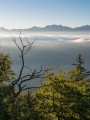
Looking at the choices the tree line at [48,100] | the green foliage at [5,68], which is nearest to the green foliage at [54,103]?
the tree line at [48,100]

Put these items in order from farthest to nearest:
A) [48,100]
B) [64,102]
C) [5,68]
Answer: [5,68], [48,100], [64,102]

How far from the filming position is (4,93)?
91.9 feet

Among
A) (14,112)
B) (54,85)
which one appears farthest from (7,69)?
(14,112)

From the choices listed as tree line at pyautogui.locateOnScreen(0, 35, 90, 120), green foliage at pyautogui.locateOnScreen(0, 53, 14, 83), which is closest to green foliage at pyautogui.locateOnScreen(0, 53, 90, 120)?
tree line at pyautogui.locateOnScreen(0, 35, 90, 120)

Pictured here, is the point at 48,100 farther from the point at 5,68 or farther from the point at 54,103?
the point at 5,68

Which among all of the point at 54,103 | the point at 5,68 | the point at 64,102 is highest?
the point at 5,68

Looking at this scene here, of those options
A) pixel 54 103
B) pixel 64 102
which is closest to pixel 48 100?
pixel 54 103

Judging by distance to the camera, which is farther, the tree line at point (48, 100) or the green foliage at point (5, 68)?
the green foliage at point (5, 68)

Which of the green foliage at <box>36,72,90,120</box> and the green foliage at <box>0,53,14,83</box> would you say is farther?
the green foliage at <box>0,53,14,83</box>

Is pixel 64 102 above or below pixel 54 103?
above

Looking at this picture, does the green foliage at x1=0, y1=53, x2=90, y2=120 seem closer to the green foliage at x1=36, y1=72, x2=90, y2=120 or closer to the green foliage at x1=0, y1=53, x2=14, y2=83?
the green foliage at x1=36, y1=72, x2=90, y2=120

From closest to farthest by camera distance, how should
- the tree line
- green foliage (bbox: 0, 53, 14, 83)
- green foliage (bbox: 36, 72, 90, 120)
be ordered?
the tree line < green foliage (bbox: 36, 72, 90, 120) < green foliage (bbox: 0, 53, 14, 83)

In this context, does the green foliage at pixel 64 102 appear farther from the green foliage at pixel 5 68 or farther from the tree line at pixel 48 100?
the green foliage at pixel 5 68

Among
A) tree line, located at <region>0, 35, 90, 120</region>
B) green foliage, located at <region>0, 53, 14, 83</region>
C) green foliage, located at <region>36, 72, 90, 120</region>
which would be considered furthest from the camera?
green foliage, located at <region>0, 53, 14, 83</region>
